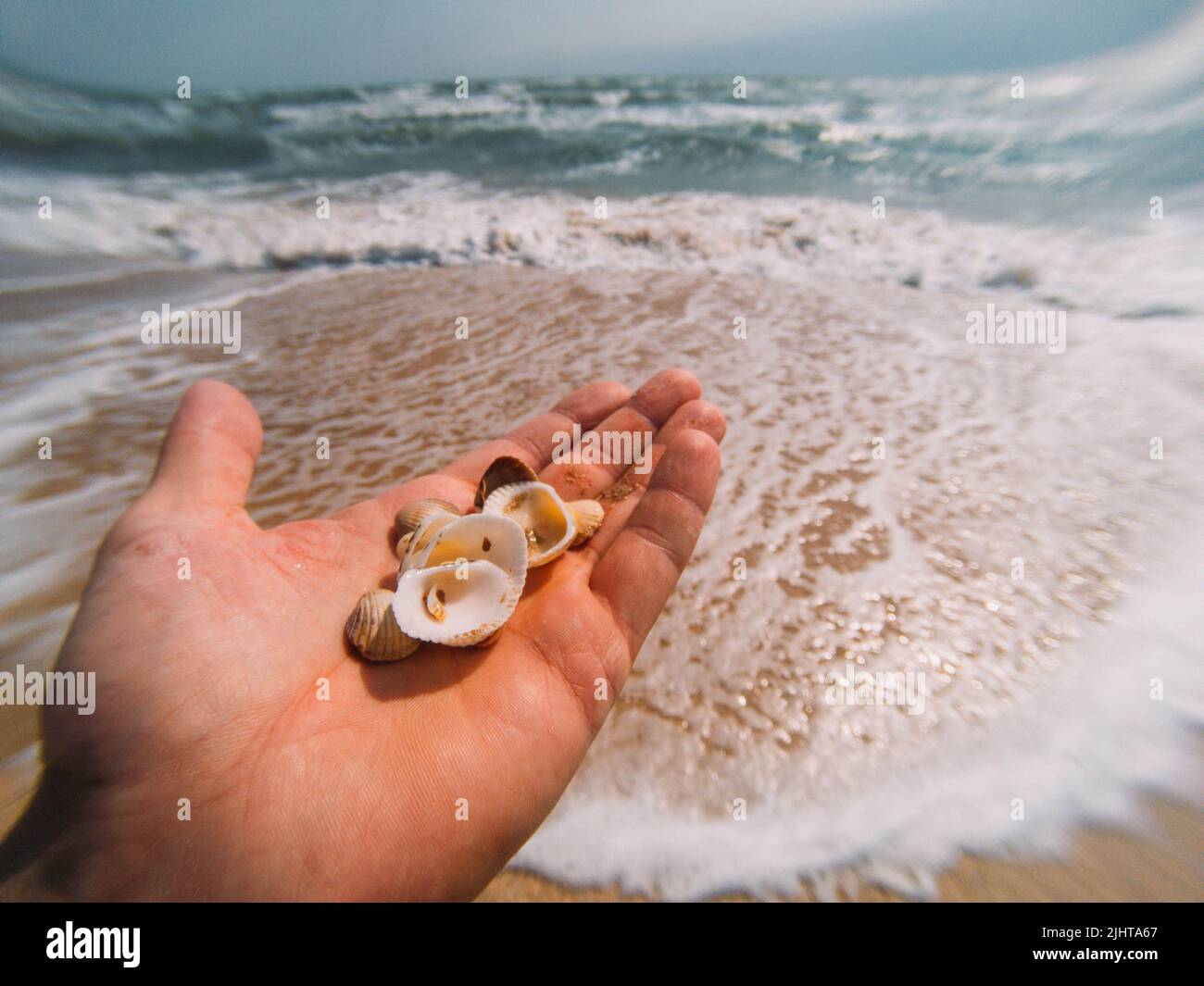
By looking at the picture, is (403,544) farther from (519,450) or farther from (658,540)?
(658,540)

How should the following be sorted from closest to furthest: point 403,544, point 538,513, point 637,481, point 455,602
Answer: point 455,602 → point 403,544 → point 538,513 → point 637,481

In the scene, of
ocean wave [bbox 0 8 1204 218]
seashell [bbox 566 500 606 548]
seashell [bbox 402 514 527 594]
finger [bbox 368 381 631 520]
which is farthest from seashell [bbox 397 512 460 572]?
ocean wave [bbox 0 8 1204 218]

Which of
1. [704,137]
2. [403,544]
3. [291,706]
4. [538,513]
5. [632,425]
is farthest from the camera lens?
[704,137]

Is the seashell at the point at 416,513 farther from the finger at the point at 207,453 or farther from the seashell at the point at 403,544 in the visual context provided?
the finger at the point at 207,453

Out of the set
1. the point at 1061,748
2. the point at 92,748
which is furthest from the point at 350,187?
the point at 1061,748

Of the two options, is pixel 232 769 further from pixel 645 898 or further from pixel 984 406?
pixel 984 406

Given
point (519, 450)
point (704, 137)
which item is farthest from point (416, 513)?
point (704, 137)
